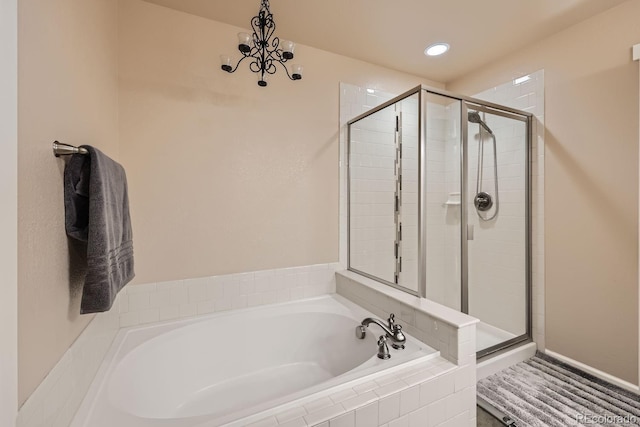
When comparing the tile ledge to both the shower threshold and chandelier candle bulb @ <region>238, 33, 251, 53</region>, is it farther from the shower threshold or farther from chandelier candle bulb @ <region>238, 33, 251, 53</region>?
chandelier candle bulb @ <region>238, 33, 251, 53</region>

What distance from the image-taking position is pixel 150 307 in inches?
71.6

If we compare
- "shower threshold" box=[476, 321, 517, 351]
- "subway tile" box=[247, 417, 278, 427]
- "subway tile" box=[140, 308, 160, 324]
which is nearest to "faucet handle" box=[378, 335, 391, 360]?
"subway tile" box=[247, 417, 278, 427]

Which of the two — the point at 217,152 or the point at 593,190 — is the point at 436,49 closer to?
the point at 593,190

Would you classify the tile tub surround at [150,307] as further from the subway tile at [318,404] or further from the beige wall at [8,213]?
the subway tile at [318,404]

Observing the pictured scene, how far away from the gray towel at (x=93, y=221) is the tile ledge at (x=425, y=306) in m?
1.49

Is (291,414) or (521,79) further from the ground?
(521,79)

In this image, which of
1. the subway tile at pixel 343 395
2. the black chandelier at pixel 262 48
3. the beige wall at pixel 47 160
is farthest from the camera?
the black chandelier at pixel 262 48

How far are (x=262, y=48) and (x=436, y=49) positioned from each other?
1.45 m

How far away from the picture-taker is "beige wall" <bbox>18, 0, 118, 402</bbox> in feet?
2.44

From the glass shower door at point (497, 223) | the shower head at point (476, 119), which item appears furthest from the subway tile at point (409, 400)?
the shower head at point (476, 119)

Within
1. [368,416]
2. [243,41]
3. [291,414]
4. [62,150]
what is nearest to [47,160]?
[62,150]

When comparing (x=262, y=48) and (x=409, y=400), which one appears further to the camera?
(x=262, y=48)

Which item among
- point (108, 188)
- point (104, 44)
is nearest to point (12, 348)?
point (108, 188)

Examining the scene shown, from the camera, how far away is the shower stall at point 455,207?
2.13 meters
